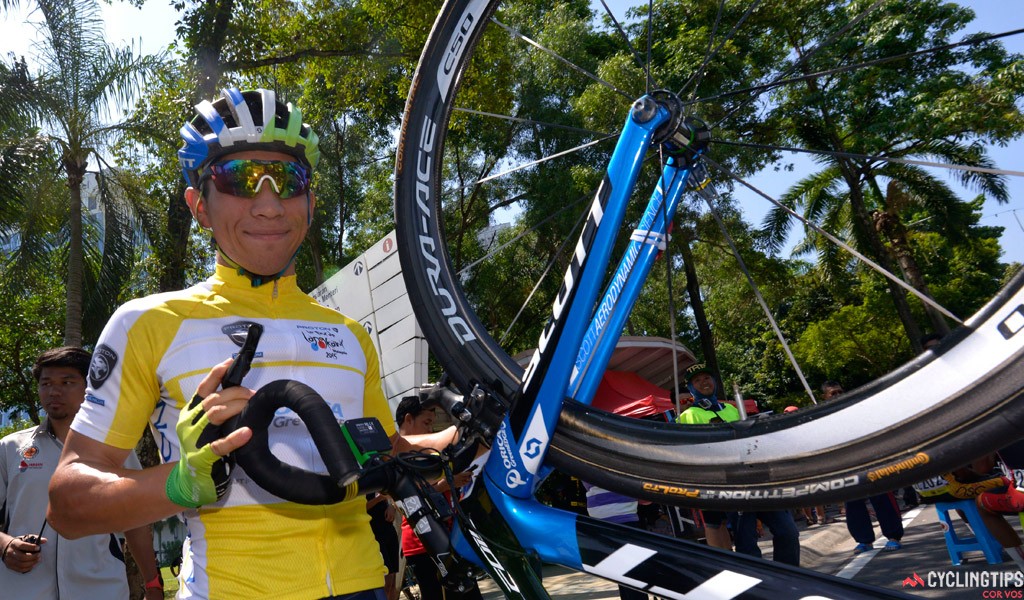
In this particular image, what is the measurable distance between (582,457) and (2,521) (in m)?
3.64

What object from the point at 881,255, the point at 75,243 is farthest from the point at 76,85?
the point at 881,255

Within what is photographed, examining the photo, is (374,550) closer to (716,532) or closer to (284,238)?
(284,238)

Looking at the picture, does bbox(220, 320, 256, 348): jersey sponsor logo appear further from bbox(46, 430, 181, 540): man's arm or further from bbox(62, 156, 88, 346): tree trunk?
bbox(62, 156, 88, 346): tree trunk

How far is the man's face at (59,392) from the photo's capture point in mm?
4105

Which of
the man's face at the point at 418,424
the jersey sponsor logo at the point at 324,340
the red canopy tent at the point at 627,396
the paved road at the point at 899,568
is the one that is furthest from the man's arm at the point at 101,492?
the red canopy tent at the point at 627,396

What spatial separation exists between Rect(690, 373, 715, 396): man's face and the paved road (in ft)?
5.60

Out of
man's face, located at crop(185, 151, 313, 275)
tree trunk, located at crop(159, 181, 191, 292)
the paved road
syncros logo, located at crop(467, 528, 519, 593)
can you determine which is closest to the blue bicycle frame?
syncros logo, located at crop(467, 528, 519, 593)

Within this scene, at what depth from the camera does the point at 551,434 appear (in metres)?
1.71

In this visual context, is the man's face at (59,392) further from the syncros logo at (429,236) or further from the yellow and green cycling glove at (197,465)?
the yellow and green cycling glove at (197,465)

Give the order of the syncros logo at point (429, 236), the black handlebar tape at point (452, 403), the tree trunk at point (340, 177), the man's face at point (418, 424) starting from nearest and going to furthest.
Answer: the black handlebar tape at point (452, 403) < the syncros logo at point (429, 236) < the man's face at point (418, 424) < the tree trunk at point (340, 177)

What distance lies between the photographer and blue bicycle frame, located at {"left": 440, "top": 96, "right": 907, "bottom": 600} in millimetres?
1337

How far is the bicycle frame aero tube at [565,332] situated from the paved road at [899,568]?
10.5 ft

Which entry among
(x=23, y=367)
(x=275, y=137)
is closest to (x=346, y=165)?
(x=23, y=367)

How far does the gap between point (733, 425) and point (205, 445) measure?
100 centimetres
